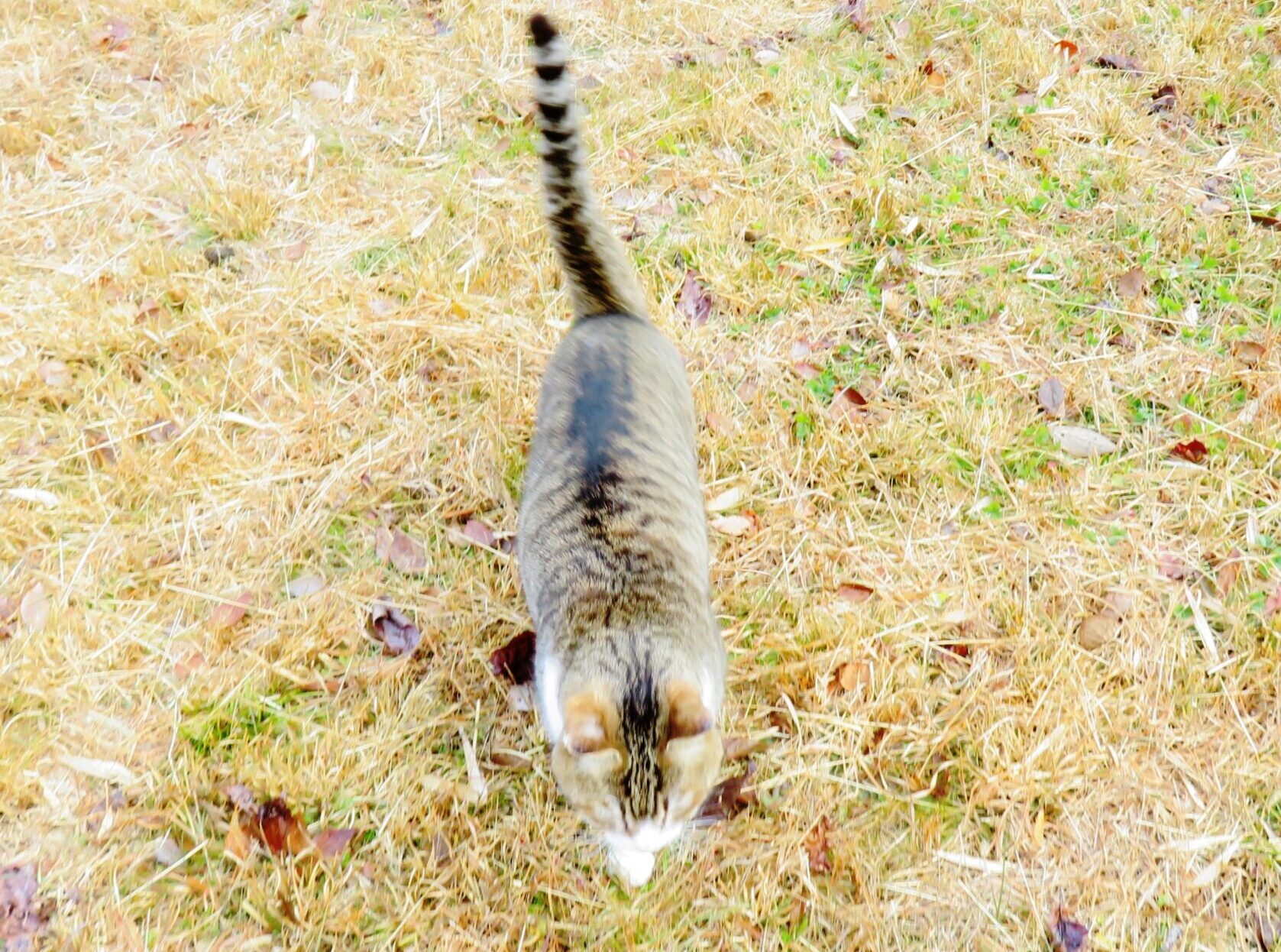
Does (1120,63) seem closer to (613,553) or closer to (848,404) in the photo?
(848,404)

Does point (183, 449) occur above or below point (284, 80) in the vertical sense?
below

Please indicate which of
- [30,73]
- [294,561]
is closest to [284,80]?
[30,73]

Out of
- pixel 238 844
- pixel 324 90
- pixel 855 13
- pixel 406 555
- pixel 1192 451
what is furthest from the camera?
pixel 855 13

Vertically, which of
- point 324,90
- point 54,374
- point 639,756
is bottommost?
point 54,374

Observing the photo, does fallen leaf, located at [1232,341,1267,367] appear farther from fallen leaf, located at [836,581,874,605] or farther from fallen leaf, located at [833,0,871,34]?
fallen leaf, located at [833,0,871,34]

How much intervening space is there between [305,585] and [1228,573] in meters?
2.86

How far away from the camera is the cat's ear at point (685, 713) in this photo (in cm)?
176

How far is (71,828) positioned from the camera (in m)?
2.31

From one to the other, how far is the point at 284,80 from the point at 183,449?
227 cm

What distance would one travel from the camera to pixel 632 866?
85.7 inches

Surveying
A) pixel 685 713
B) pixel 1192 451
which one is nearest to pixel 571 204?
pixel 685 713

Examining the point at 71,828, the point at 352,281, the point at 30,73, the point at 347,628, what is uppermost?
the point at 30,73

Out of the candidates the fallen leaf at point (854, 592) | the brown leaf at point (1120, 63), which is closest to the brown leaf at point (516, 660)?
the fallen leaf at point (854, 592)

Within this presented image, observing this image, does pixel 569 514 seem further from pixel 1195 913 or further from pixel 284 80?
pixel 284 80
